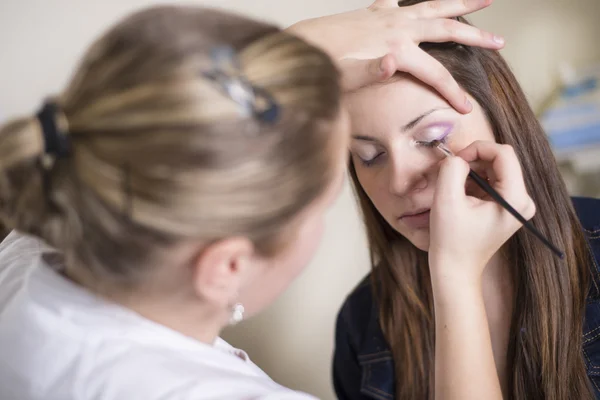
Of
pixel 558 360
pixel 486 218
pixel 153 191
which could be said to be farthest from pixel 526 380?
pixel 153 191

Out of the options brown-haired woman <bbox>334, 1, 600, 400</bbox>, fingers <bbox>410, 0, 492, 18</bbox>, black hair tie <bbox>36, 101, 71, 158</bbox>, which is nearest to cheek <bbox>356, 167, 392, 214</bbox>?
brown-haired woman <bbox>334, 1, 600, 400</bbox>

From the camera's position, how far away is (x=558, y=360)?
2.85ft

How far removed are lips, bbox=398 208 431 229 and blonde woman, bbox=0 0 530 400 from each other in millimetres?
329

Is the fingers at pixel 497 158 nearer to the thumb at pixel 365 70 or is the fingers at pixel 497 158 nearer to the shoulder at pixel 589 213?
the thumb at pixel 365 70

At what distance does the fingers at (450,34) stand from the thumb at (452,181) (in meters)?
0.20

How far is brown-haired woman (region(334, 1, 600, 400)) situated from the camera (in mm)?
784

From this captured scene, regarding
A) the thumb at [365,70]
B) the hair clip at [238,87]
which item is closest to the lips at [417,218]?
the thumb at [365,70]

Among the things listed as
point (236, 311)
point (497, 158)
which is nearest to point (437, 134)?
point (497, 158)

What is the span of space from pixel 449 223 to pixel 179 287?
349mm

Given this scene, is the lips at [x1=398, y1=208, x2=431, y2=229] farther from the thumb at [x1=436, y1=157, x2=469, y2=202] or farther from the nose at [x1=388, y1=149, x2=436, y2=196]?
the thumb at [x1=436, y1=157, x2=469, y2=202]

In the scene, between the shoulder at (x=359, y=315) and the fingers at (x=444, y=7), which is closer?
the fingers at (x=444, y=7)

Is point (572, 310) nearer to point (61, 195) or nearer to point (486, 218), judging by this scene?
point (486, 218)

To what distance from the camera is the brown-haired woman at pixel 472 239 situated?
30.9 inches

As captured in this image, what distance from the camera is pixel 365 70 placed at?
73 cm
